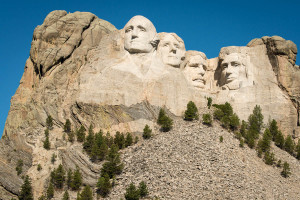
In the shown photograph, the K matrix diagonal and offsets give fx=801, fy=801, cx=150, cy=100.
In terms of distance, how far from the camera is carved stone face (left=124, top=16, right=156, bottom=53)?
2057 inches

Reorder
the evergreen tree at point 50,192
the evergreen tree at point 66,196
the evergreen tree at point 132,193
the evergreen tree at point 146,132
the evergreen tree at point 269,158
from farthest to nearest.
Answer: the evergreen tree at point 146,132 < the evergreen tree at point 269,158 < the evergreen tree at point 50,192 < the evergreen tree at point 66,196 < the evergreen tree at point 132,193

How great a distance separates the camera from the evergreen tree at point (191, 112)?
50.5m

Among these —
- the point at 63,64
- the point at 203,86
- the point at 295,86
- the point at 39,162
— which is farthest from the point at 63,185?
the point at 295,86

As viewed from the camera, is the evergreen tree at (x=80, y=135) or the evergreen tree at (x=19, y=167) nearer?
the evergreen tree at (x=19, y=167)

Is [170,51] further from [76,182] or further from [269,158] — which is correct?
[76,182]

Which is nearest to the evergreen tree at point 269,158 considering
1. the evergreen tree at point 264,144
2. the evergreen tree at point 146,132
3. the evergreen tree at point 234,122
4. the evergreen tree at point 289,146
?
the evergreen tree at point 264,144

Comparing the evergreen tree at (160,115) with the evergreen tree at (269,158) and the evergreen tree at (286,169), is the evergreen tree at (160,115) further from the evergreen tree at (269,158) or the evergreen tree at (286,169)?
the evergreen tree at (286,169)

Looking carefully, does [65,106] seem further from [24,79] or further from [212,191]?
[212,191]

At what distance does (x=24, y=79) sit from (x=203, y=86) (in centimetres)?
1226

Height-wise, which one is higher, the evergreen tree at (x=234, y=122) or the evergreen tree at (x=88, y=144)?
the evergreen tree at (x=234, y=122)

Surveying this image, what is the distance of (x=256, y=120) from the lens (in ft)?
171

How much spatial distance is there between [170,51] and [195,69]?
102 inches

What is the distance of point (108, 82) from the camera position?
50.6 metres

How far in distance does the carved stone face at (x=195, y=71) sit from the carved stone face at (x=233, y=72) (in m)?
1.57
